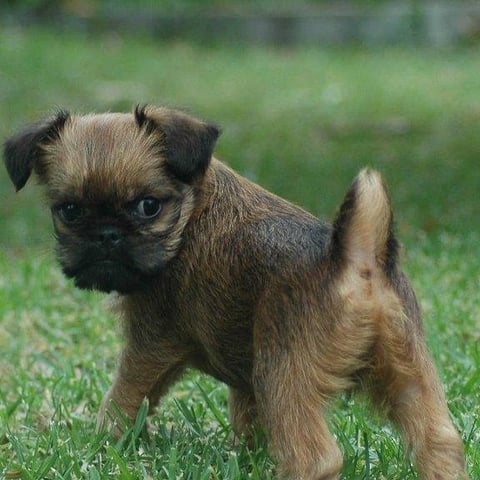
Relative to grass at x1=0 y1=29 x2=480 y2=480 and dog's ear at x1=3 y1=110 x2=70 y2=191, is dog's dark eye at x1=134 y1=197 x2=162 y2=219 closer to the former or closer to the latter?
dog's ear at x1=3 y1=110 x2=70 y2=191

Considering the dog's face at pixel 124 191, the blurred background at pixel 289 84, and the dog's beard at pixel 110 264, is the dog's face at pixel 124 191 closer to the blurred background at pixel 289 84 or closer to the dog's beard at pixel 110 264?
the dog's beard at pixel 110 264

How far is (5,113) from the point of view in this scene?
44.0 feet

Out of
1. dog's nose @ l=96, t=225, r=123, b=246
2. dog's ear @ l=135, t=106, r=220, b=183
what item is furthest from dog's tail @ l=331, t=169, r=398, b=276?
dog's nose @ l=96, t=225, r=123, b=246

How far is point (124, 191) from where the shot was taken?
166 inches

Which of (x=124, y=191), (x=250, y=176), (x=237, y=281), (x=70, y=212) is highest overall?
(x=124, y=191)

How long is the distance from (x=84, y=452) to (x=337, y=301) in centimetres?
115

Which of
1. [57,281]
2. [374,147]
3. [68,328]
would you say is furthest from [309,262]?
[374,147]

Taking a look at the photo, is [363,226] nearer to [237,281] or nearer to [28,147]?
[237,281]

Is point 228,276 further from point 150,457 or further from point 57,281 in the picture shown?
point 57,281

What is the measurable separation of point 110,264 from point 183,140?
52 cm

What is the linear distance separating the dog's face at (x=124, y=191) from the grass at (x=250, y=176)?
0.66 meters

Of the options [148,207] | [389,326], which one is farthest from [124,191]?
[389,326]

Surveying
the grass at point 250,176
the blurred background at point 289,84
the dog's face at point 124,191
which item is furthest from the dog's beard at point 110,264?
the blurred background at point 289,84

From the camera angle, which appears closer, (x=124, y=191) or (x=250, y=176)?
(x=124, y=191)
